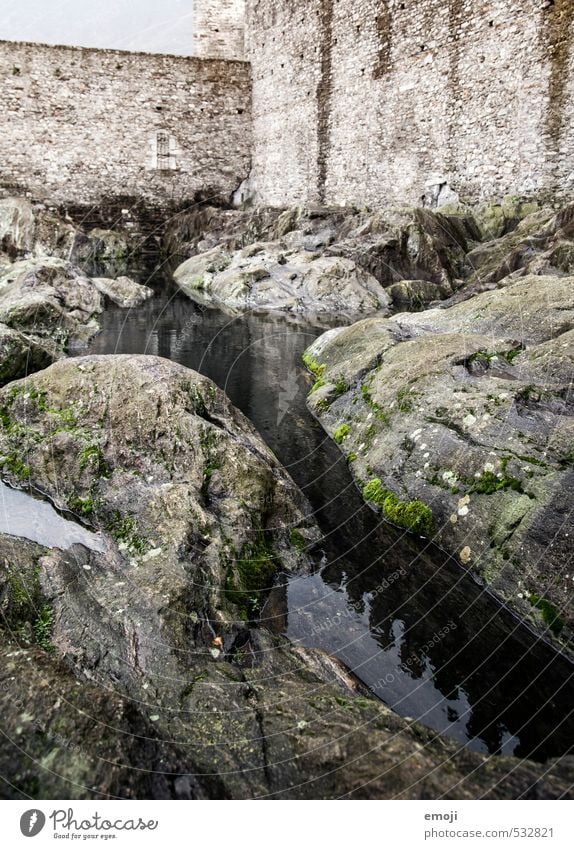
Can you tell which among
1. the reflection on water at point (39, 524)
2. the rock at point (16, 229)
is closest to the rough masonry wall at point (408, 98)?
the rock at point (16, 229)

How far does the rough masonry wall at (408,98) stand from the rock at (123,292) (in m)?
9.08

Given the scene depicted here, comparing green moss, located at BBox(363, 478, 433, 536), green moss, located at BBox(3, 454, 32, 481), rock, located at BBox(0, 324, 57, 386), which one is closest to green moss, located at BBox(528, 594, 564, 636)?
green moss, located at BBox(363, 478, 433, 536)

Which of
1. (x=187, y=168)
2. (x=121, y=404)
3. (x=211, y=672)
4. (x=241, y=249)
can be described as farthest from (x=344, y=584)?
(x=187, y=168)

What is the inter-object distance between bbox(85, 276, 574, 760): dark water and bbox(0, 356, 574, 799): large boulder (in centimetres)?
33

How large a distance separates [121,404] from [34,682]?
329cm

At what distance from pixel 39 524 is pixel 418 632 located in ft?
10.1

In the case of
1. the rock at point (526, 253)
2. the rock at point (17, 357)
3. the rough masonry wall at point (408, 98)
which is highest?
the rough masonry wall at point (408, 98)

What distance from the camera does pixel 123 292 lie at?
59.0 feet

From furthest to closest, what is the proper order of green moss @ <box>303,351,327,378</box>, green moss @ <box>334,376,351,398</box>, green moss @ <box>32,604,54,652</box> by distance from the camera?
green moss @ <box>303,351,327,378</box> → green moss @ <box>334,376,351,398</box> → green moss @ <box>32,604,54,652</box>

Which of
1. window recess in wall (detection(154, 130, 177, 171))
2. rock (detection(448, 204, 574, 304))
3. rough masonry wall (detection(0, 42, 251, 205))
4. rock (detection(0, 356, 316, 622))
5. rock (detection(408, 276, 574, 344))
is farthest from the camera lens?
window recess in wall (detection(154, 130, 177, 171))

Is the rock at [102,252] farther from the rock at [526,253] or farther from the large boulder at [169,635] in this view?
the large boulder at [169,635]

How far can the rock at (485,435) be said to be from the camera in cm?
478

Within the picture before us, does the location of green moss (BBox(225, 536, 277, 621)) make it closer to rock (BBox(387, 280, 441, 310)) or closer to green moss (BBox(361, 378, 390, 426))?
green moss (BBox(361, 378, 390, 426))

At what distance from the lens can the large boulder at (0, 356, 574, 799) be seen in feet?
8.80
